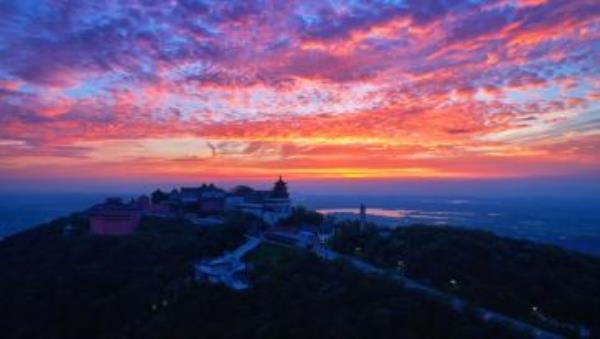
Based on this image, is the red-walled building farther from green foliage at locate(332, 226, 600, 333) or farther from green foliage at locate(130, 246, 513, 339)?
green foliage at locate(130, 246, 513, 339)

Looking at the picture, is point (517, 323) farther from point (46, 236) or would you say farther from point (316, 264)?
point (46, 236)

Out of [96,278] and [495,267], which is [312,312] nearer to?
[495,267]

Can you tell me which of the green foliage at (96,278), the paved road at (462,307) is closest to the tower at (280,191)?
the green foliage at (96,278)

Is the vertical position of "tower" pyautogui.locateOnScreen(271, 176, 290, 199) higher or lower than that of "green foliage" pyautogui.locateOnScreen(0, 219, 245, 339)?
higher

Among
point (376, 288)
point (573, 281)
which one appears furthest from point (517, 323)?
point (573, 281)

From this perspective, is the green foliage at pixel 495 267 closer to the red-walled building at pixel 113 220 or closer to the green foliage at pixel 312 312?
the green foliage at pixel 312 312

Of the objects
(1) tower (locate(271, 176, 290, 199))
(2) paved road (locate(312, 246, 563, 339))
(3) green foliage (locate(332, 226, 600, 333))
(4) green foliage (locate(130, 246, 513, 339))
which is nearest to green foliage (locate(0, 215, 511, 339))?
(4) green foliage (locate(130, 246, 513, 339))

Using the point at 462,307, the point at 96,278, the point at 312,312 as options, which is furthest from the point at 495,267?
the point at 96,278
